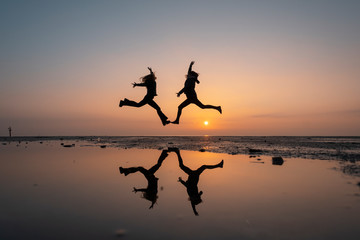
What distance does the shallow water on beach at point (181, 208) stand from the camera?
3.96m

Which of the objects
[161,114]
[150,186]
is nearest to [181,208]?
[150,186]

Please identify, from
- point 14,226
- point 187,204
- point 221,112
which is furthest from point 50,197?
point 221,112

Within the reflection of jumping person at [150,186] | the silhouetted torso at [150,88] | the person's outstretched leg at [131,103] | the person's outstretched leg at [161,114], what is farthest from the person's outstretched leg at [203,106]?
the reflection of jumping person at [150,186]

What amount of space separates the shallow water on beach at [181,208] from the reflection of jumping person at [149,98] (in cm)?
528

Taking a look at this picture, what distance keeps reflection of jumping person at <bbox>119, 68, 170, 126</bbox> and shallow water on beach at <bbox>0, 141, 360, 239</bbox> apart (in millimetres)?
5280

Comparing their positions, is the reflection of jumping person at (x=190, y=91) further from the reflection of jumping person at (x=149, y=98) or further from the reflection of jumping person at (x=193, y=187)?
the reflection of jumping person at (x=193, y=187)

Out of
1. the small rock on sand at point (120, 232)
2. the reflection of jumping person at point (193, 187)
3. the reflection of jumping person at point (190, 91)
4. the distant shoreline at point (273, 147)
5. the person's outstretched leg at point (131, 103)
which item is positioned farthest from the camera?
the distant shoreline at point (273, 147)

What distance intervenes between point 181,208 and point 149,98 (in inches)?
336

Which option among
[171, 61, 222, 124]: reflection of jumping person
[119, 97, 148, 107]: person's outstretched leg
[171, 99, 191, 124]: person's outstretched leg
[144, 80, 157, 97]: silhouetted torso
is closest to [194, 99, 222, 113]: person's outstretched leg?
[171, 61, 222, 124]: reflection of jumping person

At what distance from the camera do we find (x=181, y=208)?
204 inches

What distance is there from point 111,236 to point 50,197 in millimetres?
2945

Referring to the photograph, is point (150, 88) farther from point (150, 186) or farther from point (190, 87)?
point (150, 186)

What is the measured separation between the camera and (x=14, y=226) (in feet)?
13.7

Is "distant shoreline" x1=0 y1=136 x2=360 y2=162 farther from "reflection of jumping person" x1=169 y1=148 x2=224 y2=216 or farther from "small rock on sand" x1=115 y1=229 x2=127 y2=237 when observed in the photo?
"small rock on sand" x1=115 y1=229 x2=127 y2=237
